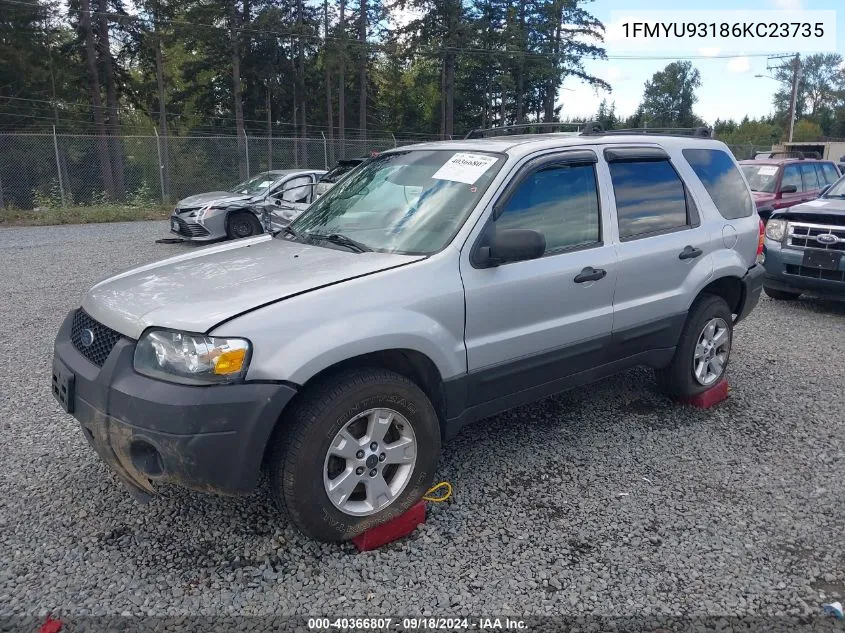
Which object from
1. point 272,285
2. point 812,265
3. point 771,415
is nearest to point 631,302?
point 771,415

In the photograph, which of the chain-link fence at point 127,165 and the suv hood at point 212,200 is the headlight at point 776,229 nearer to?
the suv hood at point 212,200

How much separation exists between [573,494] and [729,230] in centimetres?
241

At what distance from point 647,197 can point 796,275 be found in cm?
456

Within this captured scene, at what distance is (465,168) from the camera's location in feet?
11.6

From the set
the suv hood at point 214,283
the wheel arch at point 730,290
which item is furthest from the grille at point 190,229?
the wheel arch at point 730,290

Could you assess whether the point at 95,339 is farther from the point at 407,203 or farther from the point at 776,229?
the point at 776,229

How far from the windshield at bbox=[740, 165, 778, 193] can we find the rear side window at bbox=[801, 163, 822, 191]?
81cm

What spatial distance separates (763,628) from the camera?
2502mm

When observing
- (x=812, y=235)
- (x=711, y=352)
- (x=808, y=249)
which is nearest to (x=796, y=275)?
(x=808, y=249)

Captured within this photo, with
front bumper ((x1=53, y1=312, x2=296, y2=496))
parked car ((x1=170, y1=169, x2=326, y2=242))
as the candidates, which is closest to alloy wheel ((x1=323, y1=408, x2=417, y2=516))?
front bumper ((x1=53, y1=312, x2=296, y2=496))

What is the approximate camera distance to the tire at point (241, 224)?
1248cm

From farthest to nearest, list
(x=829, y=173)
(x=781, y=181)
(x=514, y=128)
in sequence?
(x=829, y=173)
(x=781, y=181)
(x=514, y=128)

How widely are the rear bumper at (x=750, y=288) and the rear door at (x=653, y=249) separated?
579mm

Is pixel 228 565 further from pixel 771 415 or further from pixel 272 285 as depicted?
pixel 771 415
